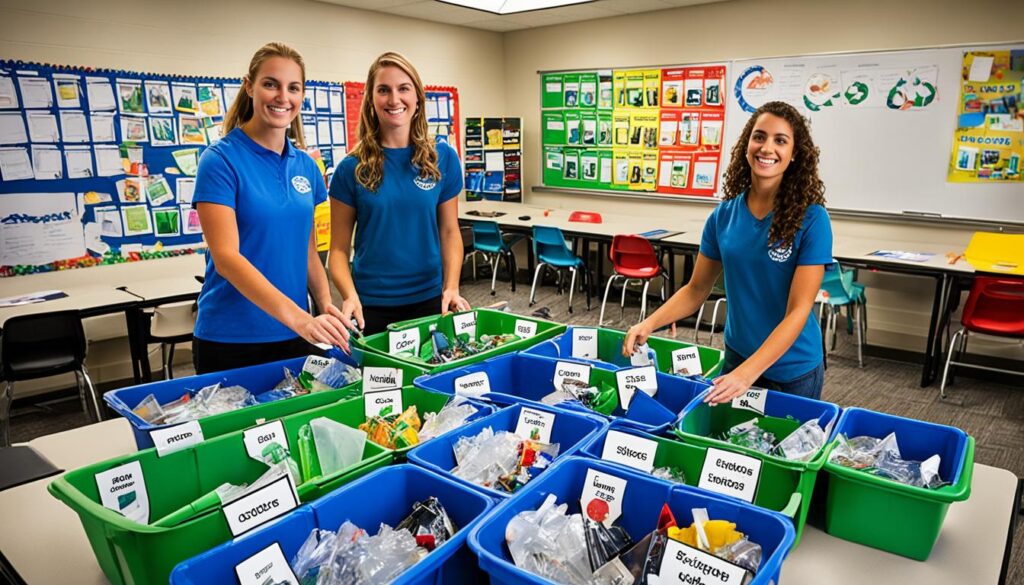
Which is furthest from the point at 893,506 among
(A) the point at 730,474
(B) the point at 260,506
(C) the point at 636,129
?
(C) the point at 636,129

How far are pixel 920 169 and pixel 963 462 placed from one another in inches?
176

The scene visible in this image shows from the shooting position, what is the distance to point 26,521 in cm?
122

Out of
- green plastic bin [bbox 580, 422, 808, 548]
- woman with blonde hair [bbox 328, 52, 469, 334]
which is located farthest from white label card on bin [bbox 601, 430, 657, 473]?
woman with blonde hair [bbox 328, 52, 469, 334]

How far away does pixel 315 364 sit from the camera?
1.64 meters

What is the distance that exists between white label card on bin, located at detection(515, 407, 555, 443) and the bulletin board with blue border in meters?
4.19

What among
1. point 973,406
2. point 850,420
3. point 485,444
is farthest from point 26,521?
point 973,406

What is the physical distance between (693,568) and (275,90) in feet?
4.85

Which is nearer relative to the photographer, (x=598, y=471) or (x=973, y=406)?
(x=598, y=471)

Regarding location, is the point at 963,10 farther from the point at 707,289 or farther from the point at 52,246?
the point at 52,246

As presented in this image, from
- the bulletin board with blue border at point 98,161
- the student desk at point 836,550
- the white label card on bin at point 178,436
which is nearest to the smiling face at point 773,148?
the student desk at point 836,550

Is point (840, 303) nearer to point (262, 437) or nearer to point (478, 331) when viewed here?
point (478, 331)

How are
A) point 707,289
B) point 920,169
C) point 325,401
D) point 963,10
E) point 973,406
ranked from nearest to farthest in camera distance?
point 325,401 → point 707,289 → point 973,406 → point 963,10 → point 920,169

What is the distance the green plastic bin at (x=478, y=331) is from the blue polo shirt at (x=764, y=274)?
52cm

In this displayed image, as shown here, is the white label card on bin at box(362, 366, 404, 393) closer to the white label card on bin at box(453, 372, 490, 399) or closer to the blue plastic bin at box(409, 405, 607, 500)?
the white label card on bin at box(453, 372, 490, 399)
